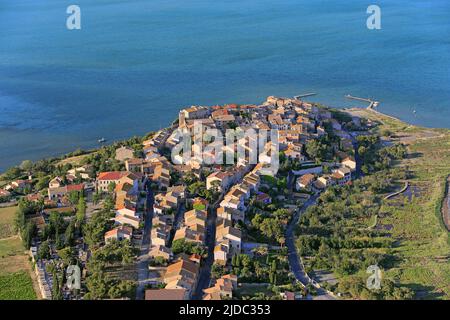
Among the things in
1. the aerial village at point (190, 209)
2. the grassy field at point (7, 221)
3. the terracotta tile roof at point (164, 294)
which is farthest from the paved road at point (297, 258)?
the grassy field at point (7, 221)

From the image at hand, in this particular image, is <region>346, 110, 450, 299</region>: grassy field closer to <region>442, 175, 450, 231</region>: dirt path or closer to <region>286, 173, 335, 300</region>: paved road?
<region>442, 175, 450, 231</region>: dirt path

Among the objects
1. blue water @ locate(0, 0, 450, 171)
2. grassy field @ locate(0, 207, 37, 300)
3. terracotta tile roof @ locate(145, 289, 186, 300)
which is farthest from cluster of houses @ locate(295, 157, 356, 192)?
grassy field @ locate(0, 207, 37, 300)

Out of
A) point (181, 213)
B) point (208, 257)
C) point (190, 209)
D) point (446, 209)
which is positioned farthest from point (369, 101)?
point (208, 257)

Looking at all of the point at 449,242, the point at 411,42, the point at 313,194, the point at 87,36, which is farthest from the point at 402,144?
the point at 87,36

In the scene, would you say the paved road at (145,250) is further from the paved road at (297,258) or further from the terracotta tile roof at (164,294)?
the paved road at (297,258)

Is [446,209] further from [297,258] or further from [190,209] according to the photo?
[190,209]

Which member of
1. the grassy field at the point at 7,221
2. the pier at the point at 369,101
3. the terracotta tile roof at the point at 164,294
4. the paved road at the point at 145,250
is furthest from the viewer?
the pier at the point at 369,101

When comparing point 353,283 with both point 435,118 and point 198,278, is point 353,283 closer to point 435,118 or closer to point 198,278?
point 198,278
